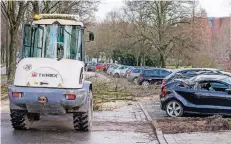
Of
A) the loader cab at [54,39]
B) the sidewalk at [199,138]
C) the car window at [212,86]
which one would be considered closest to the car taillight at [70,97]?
the loader cab at [54,39]

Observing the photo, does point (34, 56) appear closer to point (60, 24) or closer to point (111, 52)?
point (60, 24)

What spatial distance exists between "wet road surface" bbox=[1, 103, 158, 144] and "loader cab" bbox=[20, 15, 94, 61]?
2.01 metres

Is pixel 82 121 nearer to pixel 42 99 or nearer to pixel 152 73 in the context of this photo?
pixel 42 99

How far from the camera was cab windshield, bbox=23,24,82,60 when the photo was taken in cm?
1205

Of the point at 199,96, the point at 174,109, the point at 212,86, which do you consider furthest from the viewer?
the point at 174,109

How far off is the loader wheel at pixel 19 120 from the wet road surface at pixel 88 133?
19 cm

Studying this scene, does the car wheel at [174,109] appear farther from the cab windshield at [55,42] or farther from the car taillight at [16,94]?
the car taillight at [16,94]

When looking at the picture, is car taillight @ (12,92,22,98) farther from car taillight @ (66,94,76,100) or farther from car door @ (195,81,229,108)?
car door @ (195,81,229,108)

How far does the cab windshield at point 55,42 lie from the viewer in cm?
1205

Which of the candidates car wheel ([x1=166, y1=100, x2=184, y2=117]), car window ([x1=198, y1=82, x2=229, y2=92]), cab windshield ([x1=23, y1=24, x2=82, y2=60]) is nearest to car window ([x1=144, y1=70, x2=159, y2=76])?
car wheel ([x1=166, y1=100, x2=184, y2=117])

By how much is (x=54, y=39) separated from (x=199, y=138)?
4789mm

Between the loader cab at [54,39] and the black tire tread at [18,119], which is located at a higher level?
the loader cab at [54,39]

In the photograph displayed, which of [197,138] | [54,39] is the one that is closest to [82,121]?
[54,39]

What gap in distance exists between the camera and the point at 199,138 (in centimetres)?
1016
